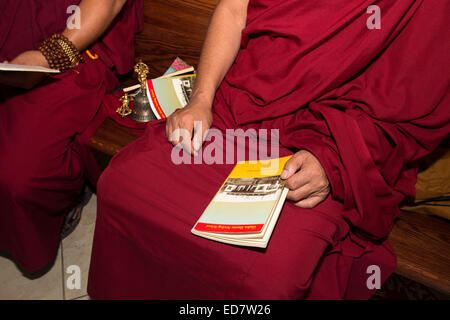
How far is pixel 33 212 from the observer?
3.81 ft

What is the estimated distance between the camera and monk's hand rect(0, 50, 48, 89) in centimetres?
103

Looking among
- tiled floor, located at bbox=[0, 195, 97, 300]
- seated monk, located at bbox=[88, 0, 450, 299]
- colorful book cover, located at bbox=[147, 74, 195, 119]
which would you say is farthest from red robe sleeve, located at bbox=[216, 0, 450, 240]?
tiled floor, located at bbox=[0, 195, 97, 300]

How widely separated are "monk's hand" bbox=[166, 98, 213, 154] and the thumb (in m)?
0.27

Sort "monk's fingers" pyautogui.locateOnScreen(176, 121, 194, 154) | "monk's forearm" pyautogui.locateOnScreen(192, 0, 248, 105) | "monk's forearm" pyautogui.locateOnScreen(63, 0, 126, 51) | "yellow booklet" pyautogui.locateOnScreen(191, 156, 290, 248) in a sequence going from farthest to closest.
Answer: "monk's forearm" pyautogui.locateOnScreen(63, 0, 126, 51), "monk's forearm" pyautogui.locateOnScreen(192, 0, 248, 105), "monk's fingers" pyautogui.locateOnScreen(176, 121, 194, 154), "yellow booklet" pyautogui.locateOnScreen(191, 156, 290, 248)

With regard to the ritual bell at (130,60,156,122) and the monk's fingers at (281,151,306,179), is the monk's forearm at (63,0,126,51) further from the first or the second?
the monk's fingers at (281,151,306,179)

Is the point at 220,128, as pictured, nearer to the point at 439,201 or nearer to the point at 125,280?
the point at 125,280

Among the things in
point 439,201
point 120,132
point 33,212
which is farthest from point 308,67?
point 33,212

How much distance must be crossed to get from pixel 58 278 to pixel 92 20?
3.52 feet

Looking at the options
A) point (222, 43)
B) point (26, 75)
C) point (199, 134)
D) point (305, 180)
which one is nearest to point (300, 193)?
point (305, 180)

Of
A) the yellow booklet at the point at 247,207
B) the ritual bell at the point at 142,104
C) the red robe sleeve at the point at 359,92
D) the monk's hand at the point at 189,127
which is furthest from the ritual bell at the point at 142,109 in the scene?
the yellow booklet at the point at 247,207

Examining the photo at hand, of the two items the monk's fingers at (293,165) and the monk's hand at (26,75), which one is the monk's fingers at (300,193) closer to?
the monk's fingers at (293,165)

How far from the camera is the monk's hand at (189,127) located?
95 cm

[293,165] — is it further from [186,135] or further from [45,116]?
[45,116]
